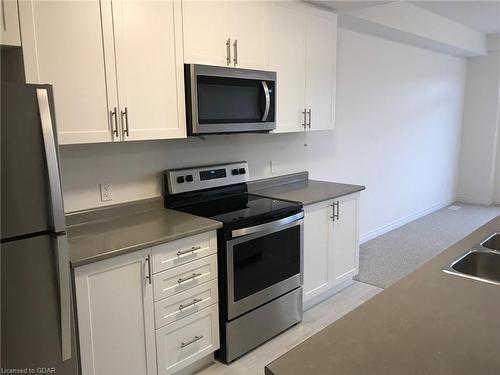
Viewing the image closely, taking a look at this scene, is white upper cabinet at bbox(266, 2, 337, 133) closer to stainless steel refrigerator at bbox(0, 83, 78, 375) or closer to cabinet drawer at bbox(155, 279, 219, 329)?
cabinet drawer at bbox(155, 279, 219, 329)

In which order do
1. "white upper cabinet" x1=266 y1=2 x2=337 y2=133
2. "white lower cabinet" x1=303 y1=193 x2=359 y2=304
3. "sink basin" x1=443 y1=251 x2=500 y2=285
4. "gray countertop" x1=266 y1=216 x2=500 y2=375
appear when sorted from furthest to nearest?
"white lower cabinet" x1=303 y1=193 x2=359 y2=304 < "white upper cabinet" x1=266 y1=2 x2=337 y2=133 < "sink basin" x1=443 y1=251 x2=500 y2=285 < "gray countertop" x1=266 y1=216 x2=500 y2=375

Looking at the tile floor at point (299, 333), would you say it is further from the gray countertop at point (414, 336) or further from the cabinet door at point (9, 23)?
the cabinet door at point (9, 23)

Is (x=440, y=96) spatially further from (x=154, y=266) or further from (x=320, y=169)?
(x=154, y=266)

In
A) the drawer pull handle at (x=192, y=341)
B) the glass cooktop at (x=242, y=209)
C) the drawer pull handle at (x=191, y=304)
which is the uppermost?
the glass cooktop at (x=242, y=209)

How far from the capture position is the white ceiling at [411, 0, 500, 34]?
452cm

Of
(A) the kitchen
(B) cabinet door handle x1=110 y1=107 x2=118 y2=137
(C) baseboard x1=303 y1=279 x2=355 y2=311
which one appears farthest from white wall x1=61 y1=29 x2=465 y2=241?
(C) baseboard x1=303 y1=279 x2=355 y2=311

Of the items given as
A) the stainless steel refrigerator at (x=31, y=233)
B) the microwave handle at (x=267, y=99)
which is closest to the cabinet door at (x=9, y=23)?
the stainless steel refrigerator at (x=31, y=233)

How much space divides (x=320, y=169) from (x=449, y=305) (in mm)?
2849

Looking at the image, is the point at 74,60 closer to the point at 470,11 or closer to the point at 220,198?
the point at 220,198

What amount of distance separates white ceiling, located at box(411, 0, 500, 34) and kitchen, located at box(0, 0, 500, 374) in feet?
0.48

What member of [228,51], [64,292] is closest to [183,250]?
[64,292]

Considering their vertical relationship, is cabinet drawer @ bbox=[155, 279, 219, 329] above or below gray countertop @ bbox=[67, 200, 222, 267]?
below

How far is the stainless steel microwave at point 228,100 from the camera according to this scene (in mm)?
2493

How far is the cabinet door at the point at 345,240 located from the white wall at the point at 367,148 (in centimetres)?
65
